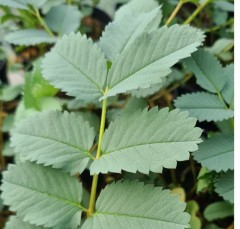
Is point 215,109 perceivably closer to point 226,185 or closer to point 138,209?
point 226,185

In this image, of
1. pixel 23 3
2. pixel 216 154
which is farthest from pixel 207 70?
pixel 23 3

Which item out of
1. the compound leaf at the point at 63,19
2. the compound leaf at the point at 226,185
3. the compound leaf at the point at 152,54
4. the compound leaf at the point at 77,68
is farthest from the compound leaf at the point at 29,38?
the compound leaf at the point at 226,185

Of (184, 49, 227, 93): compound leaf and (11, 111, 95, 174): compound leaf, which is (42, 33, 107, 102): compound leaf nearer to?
(11, 111, 95, 174): compound leaf

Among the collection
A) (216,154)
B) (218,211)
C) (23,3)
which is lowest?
(218,211)

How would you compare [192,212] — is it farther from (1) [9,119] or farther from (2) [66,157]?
(1) [9,119]

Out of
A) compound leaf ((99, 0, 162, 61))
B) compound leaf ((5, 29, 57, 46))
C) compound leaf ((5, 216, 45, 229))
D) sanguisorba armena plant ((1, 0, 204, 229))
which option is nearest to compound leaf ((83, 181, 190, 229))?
sanguisorba armena plant ((1, 0, 204, 229))

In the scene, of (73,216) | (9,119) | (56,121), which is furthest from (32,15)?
(73,216)

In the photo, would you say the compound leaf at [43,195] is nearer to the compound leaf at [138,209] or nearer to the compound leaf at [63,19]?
the compound leaf at [138,209]
